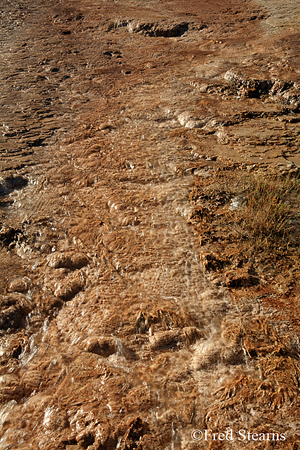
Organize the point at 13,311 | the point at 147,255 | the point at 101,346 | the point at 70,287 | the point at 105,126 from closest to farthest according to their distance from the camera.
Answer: the point at 101,346 < the point at 13,311 < the point at 70,287 < the point at 147,255 < the point at 105,126

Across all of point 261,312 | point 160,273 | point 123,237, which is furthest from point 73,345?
point 261,312

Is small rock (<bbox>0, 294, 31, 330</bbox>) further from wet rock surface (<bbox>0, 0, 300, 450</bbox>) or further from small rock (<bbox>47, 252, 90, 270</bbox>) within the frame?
small rock (<bbox>47, 252, 90, 270</bbox>)

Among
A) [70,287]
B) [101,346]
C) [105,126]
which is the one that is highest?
[105,126]

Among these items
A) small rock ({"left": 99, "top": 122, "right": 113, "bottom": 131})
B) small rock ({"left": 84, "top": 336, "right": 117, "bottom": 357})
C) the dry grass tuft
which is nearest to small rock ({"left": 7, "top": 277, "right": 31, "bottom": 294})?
small rock ({"left": 84, "top": 336, "right": 117, "bottom": 357})

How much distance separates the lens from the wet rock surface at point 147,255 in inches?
103

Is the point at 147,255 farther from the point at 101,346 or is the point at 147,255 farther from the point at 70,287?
the point at 101,346

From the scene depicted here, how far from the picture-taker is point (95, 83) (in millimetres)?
7066

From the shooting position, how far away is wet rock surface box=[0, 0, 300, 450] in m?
2.61

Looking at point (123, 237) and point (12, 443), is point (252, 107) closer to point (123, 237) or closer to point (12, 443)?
point (123, 237)

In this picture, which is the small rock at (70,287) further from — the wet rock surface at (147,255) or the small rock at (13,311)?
the small rock at (13,311)

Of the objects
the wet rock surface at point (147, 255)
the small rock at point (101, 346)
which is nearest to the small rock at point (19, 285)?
the wet rock surface at point (147, 255)

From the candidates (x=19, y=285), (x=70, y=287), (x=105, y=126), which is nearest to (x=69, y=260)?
(x=70, y=287)

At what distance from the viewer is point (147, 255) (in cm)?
371

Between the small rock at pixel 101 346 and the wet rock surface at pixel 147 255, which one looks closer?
the wet rock surface at pixel 147 255
